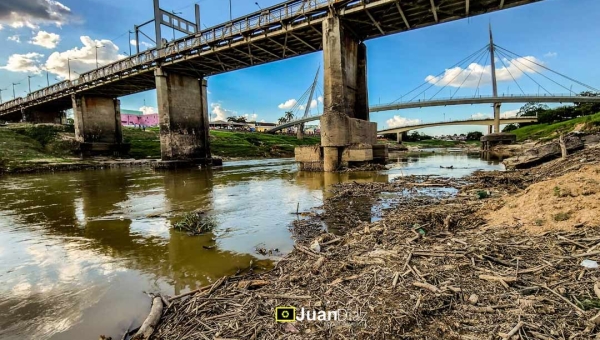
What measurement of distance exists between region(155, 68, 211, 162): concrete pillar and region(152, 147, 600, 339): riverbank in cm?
2809

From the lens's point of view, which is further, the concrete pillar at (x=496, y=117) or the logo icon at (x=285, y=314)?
the concrete pillar at (x=496, y=117)

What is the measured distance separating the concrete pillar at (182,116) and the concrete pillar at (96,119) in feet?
57.2

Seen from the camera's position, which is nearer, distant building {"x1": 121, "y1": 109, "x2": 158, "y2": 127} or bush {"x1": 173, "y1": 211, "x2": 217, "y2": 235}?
bush {"x1": 173, "y1": 211, "x2": 217, "y2": 235}

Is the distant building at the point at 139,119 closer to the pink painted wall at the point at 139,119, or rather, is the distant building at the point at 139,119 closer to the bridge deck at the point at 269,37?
the pink painted wall at the point at 139,119

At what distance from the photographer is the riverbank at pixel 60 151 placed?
26625mm

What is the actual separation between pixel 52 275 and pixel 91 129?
4382 centimetres

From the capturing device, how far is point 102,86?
117ft

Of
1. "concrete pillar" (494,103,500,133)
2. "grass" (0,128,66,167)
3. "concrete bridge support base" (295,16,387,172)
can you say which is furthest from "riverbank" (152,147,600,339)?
"concrete pillar" (494,103,500,133)

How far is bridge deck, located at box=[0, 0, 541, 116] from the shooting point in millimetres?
17891

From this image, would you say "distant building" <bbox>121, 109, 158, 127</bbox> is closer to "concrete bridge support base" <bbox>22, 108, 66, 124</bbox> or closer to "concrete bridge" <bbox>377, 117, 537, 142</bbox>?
"concrete bridge support base" <bbox>22, 108, 66, 124</bbox>

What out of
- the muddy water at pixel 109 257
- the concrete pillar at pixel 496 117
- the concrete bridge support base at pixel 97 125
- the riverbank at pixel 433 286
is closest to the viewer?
the riverbank at pixel 433 286

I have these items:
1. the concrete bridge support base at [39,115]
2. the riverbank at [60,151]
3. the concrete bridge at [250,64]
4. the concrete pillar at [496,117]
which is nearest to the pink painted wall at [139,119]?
the concrete bridge support base at [39,115]

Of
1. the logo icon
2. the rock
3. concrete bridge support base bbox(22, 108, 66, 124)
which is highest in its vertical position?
concrete bridge support base bbox(22, 108, 66, 124)

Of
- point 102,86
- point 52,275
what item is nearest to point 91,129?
point 102,86
